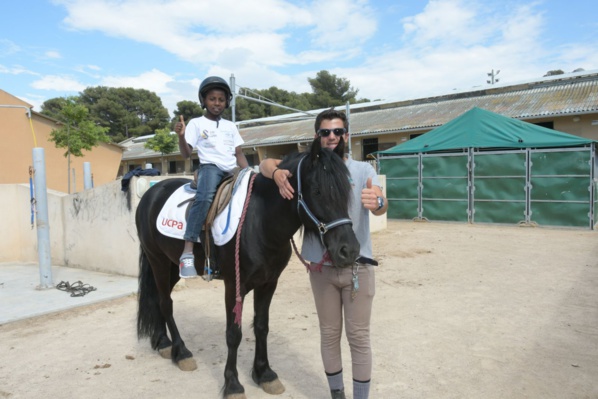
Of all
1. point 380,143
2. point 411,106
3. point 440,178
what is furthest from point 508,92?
point 440,178

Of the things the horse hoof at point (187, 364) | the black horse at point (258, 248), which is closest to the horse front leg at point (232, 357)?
the black horse at point (258, 248)

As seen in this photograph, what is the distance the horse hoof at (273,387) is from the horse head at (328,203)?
1379 mm

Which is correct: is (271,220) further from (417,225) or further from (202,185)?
(417,225)

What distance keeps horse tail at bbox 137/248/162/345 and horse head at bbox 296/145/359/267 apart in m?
2.34

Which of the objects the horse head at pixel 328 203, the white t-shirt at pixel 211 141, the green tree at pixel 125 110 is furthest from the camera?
the green tree at pixel 125 110

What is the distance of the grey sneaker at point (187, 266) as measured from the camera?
123 inches

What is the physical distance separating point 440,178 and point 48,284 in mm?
11037

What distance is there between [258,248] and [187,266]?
72cm

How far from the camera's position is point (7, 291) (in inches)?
230

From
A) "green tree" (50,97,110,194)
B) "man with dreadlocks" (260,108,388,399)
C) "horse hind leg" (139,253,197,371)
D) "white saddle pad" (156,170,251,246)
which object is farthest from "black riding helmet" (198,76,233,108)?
"green tree" (50,97,110,194)

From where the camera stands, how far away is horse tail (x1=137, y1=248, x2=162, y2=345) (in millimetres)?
3873

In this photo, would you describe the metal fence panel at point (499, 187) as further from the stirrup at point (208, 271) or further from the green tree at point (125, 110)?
the green tree at point (125, 110)

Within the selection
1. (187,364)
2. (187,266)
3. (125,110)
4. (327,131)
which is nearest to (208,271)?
(187,266)

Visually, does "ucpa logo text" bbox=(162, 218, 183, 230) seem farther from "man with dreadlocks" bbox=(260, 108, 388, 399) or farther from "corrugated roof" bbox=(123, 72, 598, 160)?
"corrugated roof" bbox=(123, 72, 598, 160)
